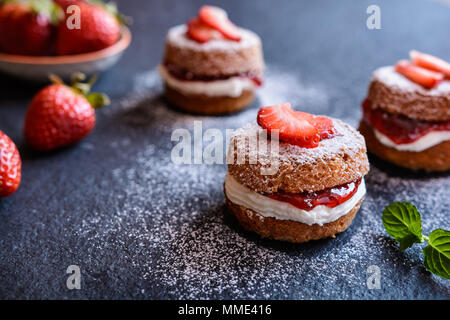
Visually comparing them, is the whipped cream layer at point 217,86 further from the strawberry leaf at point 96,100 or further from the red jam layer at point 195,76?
the strawberry leaf at point 96,100

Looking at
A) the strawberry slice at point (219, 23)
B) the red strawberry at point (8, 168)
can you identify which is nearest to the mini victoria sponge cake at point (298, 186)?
the red strawberry at point (8, 168)

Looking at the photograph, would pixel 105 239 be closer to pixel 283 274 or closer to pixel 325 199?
pixel 283 274

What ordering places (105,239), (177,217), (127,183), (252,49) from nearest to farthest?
(105,239) < (177,217) < (127,183) < (252,49)

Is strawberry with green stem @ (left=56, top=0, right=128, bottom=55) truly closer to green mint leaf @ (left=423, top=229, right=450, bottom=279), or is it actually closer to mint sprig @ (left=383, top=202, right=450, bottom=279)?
mint sprig @ (left=383, top=202, right=450, bottom=279)

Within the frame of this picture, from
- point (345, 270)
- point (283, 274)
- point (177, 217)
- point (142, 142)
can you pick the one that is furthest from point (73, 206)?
point (345, 270)

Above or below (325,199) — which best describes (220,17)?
above

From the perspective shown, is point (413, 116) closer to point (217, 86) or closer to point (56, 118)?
point (217, 86)

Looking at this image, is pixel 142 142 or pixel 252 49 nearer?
pixel 142 142

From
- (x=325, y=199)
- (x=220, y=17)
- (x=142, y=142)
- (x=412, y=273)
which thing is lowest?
(x=142, y=142)
